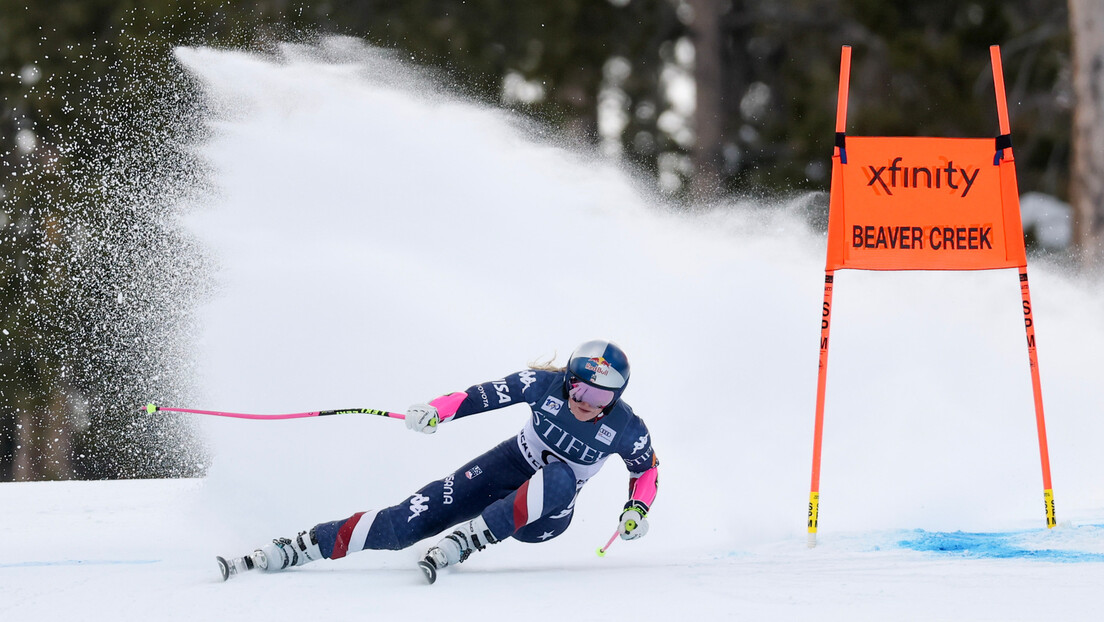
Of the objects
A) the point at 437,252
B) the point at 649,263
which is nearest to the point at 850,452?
the point at 649,263

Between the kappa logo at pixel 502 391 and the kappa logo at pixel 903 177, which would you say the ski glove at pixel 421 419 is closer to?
the kappa logo at pixel 502 391

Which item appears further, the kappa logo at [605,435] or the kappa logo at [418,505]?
the kappa logo at [605,435]

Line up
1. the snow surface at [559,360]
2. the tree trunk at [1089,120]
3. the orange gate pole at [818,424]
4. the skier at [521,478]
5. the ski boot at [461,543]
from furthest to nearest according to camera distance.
→ the tree trunk at [1089,120] < the orange gate pole at [818,424] < the skier at [521,478] < the ski boot at [461,543] < the snow surface at [559,360]

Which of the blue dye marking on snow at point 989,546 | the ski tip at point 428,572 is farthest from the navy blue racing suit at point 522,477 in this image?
the blue dye marking on snow at point 989,546

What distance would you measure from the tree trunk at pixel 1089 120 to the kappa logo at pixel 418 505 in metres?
10.1

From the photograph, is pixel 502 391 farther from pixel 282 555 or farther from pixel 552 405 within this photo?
pixel 282 555

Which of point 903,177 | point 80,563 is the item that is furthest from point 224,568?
point 903,177

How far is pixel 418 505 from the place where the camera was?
536 centimetres

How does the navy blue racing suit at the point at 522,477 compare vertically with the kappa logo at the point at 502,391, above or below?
below

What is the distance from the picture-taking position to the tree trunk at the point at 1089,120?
43.3ft

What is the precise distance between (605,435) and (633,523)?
439 mm

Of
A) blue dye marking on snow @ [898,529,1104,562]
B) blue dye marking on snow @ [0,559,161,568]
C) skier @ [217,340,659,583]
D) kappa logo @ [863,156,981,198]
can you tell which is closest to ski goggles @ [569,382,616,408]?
skier @ [217,340,659,583]

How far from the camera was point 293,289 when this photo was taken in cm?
783

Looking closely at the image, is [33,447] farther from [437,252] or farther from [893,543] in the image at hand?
[893,543]
